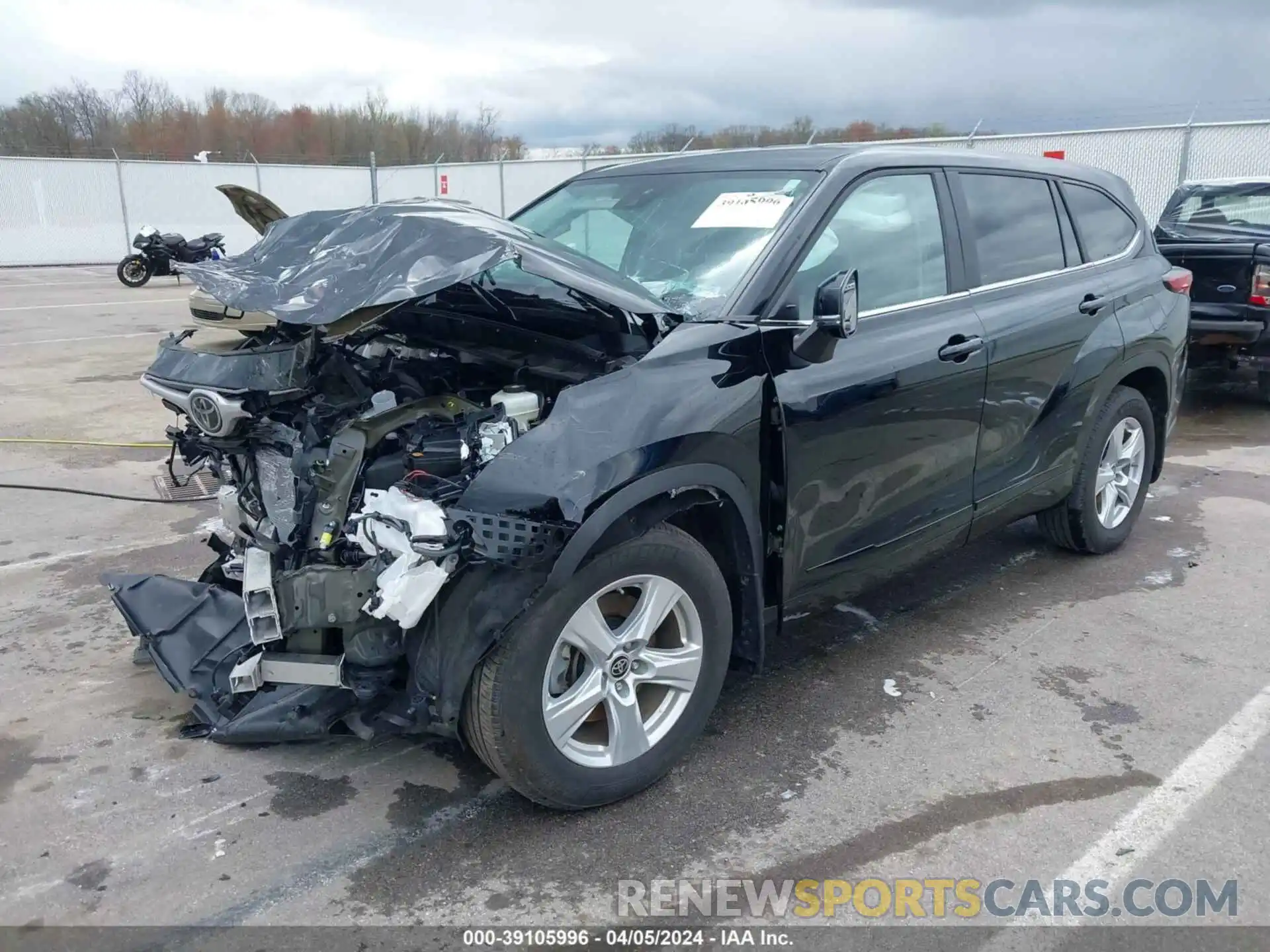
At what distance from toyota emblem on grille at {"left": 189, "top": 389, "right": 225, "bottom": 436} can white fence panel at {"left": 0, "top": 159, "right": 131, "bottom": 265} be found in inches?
1036

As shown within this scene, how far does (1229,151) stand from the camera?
47.9 feet

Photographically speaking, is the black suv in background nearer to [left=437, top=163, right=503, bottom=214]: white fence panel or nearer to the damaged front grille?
the damaged front grille

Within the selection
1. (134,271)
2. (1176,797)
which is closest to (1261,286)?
(1176,797)

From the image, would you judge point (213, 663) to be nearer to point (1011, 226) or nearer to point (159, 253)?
point (1011, 226)

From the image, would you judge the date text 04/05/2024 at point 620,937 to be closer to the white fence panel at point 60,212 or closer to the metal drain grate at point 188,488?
the metal drain grate at point 188,488

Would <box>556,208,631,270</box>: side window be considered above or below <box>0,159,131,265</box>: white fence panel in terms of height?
below

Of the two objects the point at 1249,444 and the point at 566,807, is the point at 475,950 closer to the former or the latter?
the point at 566,807

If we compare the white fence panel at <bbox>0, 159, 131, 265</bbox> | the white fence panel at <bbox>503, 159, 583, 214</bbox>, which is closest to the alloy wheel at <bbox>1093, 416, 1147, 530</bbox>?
the white fence panel at <bbox>503, 159, 583, 214</bbox>

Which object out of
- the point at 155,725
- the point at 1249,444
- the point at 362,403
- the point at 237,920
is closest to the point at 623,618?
the point at 362,403

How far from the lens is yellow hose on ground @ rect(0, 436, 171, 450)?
717cm

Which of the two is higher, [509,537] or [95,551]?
[509,537]

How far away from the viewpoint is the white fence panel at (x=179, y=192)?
1030 inches

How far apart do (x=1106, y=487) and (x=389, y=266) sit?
379 cm

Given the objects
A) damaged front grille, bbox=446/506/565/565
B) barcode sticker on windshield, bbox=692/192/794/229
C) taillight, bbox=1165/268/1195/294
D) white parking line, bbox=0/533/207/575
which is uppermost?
barcode sticker on windshield, bbox=692/192/794/229
